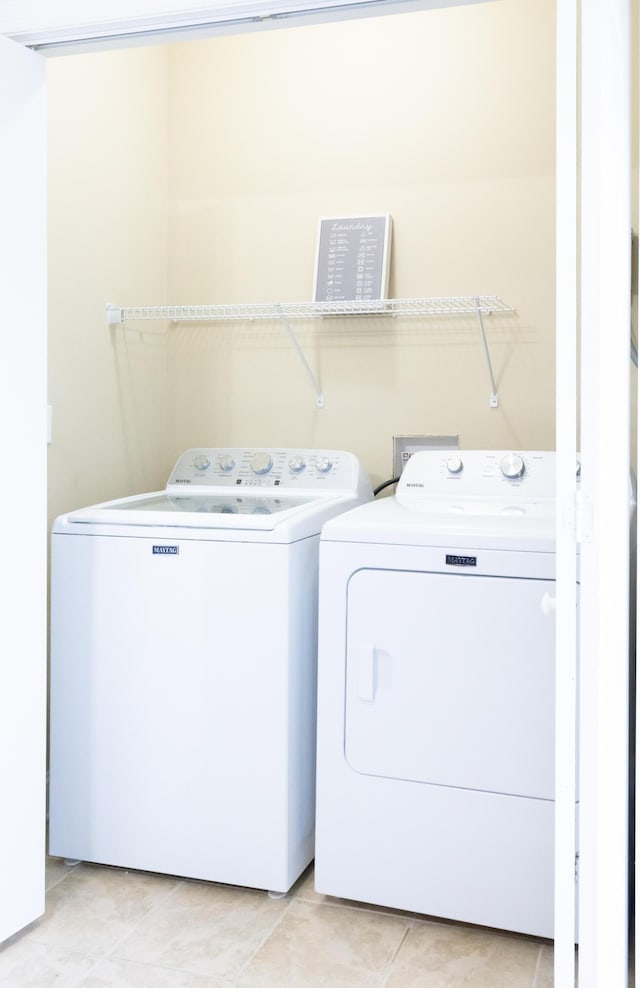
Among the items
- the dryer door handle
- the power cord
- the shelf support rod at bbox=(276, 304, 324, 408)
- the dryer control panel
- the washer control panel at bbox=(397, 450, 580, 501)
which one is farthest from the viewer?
the shelf support rod at bbox=(276, 304, 324, 408)

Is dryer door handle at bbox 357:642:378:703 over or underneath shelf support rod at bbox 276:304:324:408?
underneath

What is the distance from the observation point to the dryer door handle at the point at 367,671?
206 centimetres

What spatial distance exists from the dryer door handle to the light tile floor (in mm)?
538

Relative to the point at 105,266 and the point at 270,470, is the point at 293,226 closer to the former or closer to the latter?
the point at 105,266

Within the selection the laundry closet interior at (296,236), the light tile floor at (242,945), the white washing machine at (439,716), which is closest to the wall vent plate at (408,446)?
the laundry closet interior at (296,236)

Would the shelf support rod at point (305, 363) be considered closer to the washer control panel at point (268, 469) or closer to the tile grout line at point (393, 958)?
the washer control panel at point (268, 469)

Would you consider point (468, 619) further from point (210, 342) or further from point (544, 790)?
point (210, 342)

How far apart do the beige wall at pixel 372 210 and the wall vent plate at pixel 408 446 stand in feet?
0.11

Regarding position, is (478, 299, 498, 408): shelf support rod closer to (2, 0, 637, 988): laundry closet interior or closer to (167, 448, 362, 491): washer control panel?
(2, 0, 637, 988): laundry closet interior

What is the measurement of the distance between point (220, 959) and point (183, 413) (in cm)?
186

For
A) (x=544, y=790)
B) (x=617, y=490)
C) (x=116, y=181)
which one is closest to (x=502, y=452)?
(x=544, y=790)

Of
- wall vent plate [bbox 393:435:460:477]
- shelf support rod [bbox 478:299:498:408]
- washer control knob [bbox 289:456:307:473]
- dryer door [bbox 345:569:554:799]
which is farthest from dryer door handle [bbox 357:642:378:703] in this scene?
shelf support rod [bbox 478:299:498:408]

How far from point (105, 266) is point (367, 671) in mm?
1584

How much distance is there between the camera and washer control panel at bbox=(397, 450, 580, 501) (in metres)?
2.43
